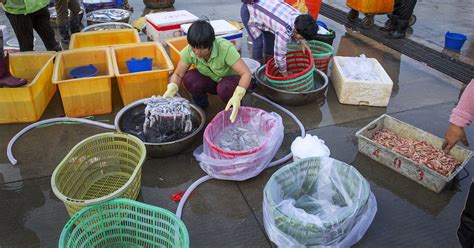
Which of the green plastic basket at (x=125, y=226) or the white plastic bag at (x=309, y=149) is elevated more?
the white plastic bag at (x=309, y=149)

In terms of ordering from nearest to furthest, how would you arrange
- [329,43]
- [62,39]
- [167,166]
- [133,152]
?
[133,152] < [167,166] < [329,43] < [62,39]

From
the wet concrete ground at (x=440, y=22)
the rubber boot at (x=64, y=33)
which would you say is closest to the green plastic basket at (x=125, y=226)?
the rubber boot at (x=64, y=33)

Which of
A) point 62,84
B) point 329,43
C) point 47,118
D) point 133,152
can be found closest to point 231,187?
point 133,152

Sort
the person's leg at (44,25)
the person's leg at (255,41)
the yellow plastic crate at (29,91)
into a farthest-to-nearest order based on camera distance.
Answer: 1. the person's leg at (255,41)
2. the person's leg at (44,25)
3. the yellow plastic crate at (29,91)

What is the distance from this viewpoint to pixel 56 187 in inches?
87.4

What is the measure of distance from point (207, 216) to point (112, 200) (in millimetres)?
708

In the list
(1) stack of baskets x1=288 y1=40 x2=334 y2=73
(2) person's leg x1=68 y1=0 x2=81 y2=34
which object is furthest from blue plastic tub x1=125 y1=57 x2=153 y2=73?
(2) person's leg x1=68 y1=0 x2=81 y2=34

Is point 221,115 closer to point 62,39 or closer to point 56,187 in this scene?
point 56,187

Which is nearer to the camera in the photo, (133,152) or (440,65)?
(133,152)

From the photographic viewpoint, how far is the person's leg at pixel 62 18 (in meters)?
4.80

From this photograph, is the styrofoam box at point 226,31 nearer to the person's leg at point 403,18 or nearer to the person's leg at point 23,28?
the person's leg at point 23,28

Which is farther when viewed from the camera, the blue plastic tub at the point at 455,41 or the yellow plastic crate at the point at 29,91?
the blue plastic tub at the point at 455,41

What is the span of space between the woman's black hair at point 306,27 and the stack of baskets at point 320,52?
77 centimetres

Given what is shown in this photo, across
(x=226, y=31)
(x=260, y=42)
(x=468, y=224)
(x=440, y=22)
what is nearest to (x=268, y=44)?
(x=260, y=42)
